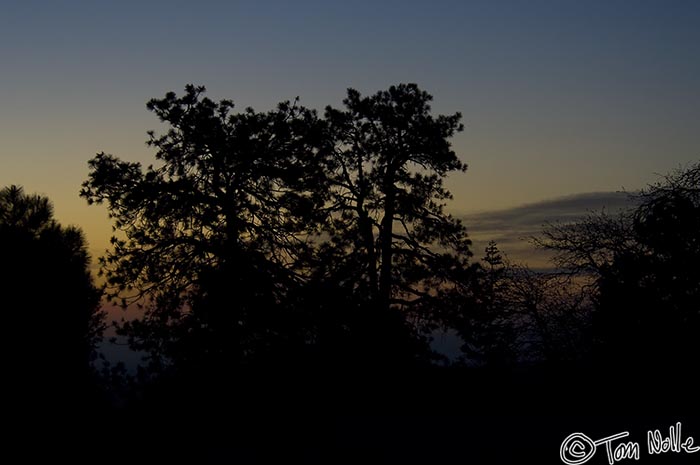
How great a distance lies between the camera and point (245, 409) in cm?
1906

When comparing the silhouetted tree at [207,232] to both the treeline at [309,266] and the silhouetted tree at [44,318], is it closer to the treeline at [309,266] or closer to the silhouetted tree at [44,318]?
the treeline at [309,266]

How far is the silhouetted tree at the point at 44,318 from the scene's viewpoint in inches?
500

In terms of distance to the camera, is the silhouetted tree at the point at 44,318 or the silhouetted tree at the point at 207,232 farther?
the silhouetted tree at the point at 207,232

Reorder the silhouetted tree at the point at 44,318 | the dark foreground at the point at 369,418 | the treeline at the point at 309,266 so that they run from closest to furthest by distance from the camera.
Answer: the silhouetted tree at the point at 44,318 → the dark foreground at the point at 369,418 → the treeline at the point at 309,266

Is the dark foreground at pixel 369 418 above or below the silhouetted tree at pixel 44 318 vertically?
below

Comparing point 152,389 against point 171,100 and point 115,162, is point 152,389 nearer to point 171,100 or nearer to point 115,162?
point 115,162

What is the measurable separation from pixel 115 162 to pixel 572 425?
16108 mm

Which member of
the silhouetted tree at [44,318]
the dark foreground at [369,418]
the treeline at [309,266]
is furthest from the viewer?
the treeline at [309,266]


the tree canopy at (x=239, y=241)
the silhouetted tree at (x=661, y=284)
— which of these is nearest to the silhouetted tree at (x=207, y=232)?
the tree canopy at (x=239, y=241)

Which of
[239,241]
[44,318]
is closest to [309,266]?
[239,241]

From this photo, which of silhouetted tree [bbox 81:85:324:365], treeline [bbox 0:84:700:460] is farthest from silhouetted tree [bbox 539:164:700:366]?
silhouetted tree [bbox 81:85:324:365]

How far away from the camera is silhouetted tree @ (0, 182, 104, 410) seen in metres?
12.7

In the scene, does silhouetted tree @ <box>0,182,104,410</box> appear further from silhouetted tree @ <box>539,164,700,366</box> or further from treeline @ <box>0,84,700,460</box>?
silhouetted tree @ <box>539,164,700,366</box>

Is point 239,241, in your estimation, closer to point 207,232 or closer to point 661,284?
point 207,232
